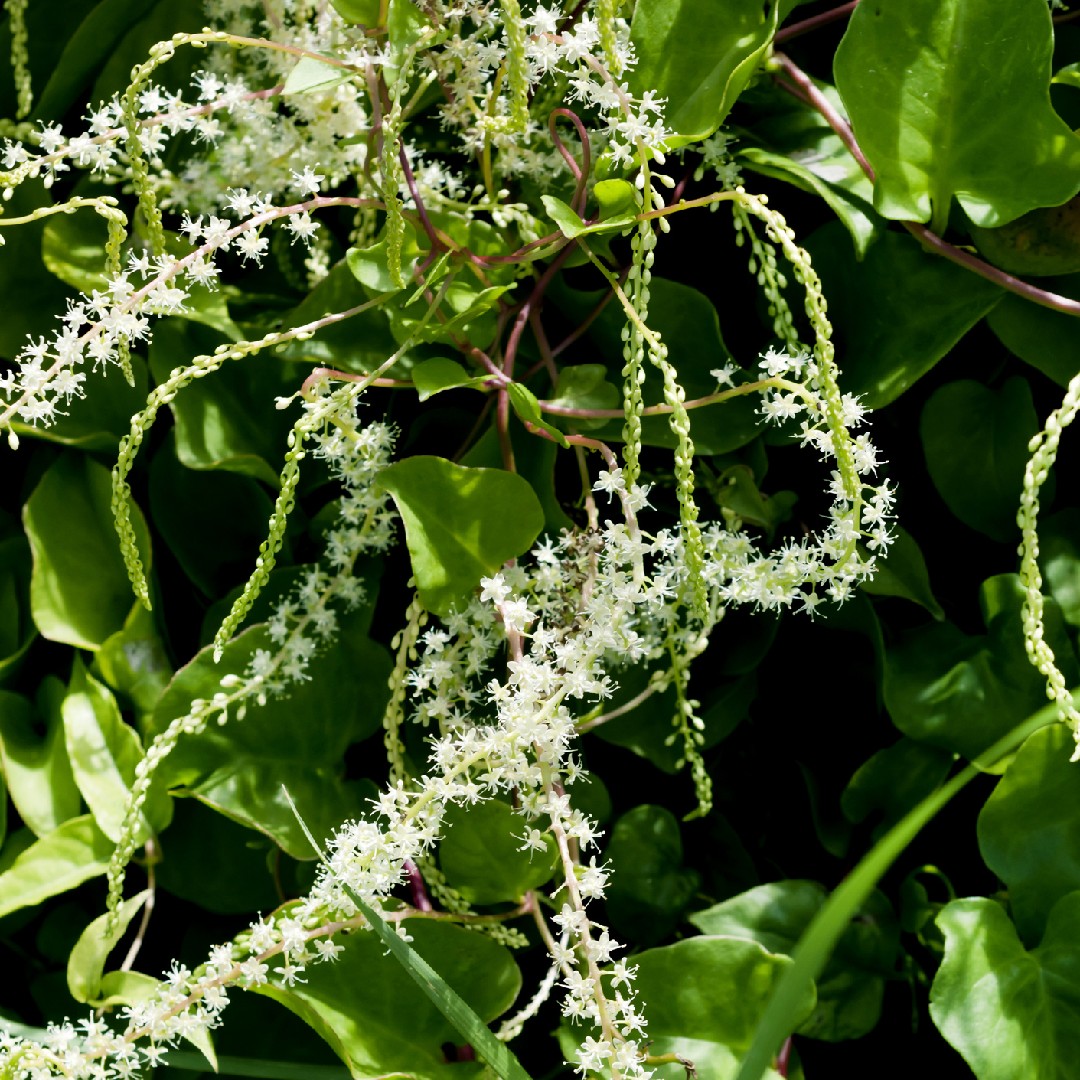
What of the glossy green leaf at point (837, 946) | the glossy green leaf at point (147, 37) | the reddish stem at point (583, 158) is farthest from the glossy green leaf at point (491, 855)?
the glossy green leaf at point (147, 37)

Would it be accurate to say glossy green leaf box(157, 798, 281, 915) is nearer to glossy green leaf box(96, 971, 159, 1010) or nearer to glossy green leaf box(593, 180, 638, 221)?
glossy green leaf box(96, 971, 159, 1010)

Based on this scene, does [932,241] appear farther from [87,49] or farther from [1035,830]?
[87,49]

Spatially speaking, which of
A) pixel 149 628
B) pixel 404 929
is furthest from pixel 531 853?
pixel 149 628

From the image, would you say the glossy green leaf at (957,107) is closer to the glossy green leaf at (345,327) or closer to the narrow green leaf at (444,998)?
the glossy green leaf at (345,327)

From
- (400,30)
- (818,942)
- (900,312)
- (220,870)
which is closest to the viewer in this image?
(818,942)

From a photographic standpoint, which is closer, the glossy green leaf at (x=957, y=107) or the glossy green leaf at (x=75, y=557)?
the glossy green leaf at (x=957, y=107)

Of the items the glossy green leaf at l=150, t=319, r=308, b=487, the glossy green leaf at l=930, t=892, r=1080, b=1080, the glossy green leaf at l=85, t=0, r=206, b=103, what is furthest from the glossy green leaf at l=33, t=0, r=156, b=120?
the glossy green leaf at l=930, t=892, r=1080, b=1080

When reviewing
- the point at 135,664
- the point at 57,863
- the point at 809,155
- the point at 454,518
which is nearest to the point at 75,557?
the point at 135,664
